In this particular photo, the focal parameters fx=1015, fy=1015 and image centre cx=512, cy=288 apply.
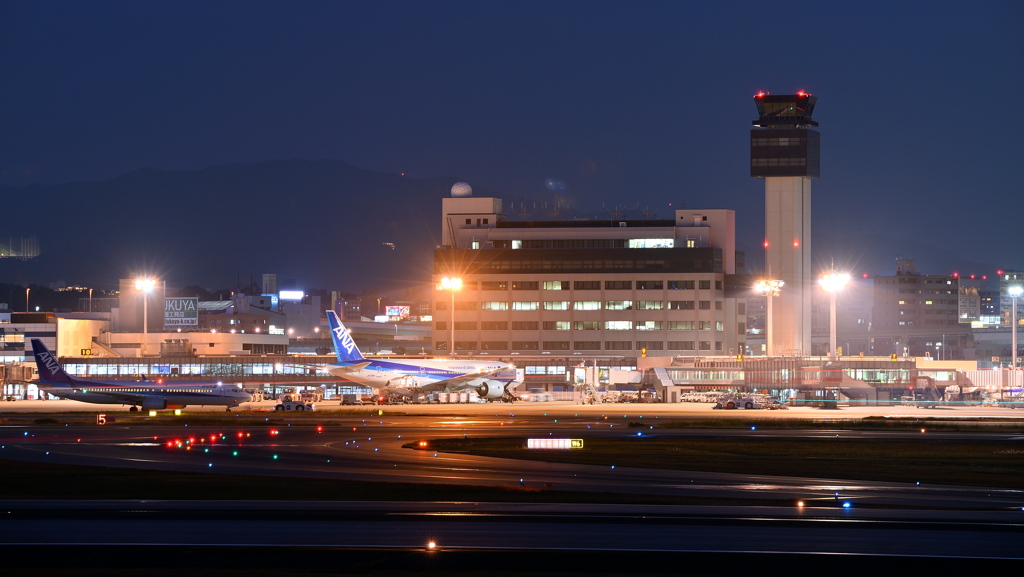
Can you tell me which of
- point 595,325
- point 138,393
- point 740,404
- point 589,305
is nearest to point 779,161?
point 589,305

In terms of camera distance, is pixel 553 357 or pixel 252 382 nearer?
pixel 252 382

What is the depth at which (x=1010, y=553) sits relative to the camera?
74.3ft

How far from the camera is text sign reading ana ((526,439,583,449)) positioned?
4934 centimetres

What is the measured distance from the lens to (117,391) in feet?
291

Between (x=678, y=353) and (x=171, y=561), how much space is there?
141049mm

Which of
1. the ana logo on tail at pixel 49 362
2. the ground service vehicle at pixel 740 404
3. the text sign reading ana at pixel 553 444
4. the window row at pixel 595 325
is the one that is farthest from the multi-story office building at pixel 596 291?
the text sign reading ana at pixel 553 444

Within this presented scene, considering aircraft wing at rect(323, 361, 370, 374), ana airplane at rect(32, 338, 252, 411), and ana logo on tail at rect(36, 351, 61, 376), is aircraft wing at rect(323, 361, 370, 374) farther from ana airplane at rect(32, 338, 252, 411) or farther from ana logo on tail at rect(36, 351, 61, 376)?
ana logo on tail at rect(36, 351, 61, 376)

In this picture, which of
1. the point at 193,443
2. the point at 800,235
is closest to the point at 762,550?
the point at 193,443

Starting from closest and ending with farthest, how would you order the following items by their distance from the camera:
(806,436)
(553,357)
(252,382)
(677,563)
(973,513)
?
(677,563)
(973,513)
(806,436)
(252,382)
(553,357)

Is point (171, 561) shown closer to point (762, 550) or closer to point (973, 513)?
point (762, 550)

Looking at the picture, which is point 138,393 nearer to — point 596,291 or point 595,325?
point 595,325

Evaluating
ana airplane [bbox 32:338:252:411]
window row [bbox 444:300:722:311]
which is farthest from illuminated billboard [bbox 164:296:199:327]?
ana airplane [bbox 32:338:252:411]

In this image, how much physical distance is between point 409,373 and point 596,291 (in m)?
63.2

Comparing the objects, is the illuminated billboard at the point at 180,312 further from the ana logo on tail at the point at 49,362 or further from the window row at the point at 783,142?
the window row at the point at 783,142
